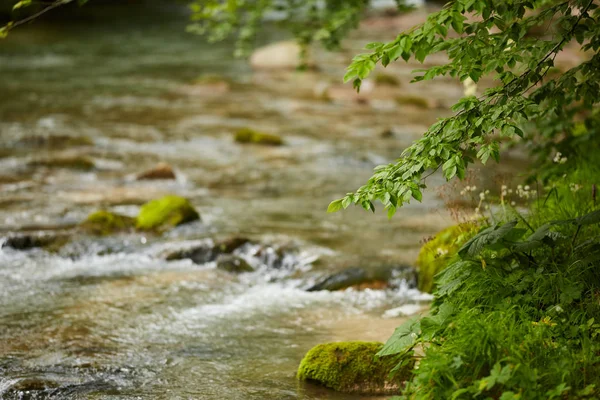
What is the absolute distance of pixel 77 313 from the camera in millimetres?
6820

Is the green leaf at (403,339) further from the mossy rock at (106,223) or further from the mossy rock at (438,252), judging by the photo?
the mossy rock at (106,223)

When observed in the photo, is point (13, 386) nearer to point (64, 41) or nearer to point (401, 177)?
point (401, 177)

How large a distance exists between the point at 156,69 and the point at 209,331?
1767 centimetres

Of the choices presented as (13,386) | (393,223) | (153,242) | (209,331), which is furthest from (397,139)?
(13,386)

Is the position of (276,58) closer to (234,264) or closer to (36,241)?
(36,241)

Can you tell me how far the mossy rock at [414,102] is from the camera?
18.9 m

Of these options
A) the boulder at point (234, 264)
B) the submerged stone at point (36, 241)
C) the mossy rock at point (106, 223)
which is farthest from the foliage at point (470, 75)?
the mossy rock at point (106, 223)

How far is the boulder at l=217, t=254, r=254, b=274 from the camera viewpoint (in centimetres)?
837

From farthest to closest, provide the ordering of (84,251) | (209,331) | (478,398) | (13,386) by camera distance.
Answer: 1. (84,251)
2. (209,331)
3. (13,386)
4. (478,398)

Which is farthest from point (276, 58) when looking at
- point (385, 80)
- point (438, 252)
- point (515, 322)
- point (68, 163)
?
point (515, 322)

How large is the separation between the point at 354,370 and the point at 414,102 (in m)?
14.5

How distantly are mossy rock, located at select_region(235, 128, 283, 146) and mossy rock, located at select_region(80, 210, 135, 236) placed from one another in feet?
17.7

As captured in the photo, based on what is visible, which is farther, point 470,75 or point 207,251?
point 207,251

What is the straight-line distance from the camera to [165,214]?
9.66 meters
